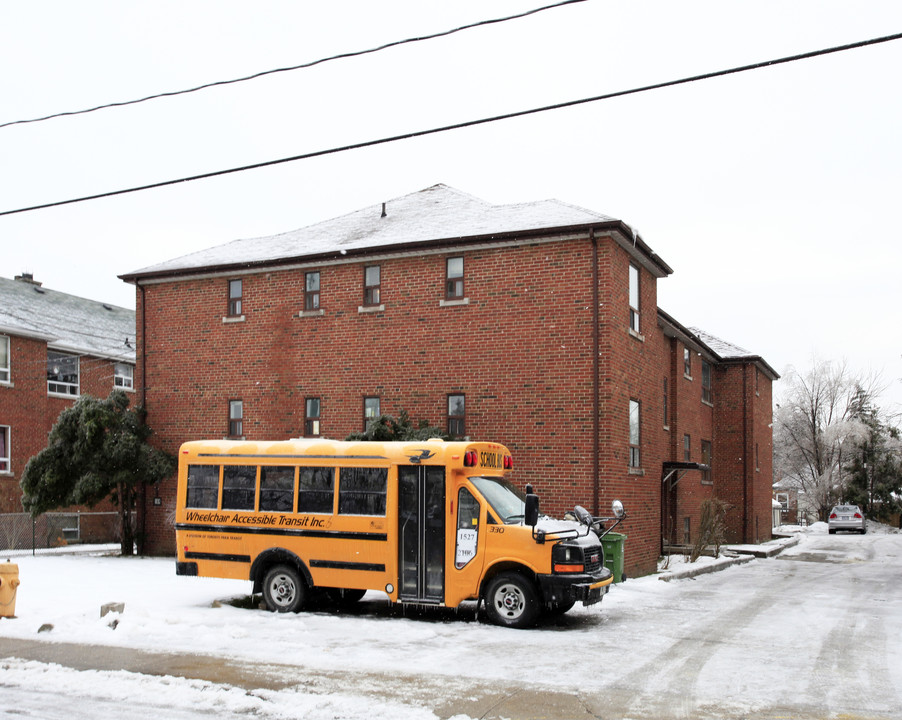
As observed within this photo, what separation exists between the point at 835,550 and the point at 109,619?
29.6 metres

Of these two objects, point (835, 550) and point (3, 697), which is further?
point (835, 550)

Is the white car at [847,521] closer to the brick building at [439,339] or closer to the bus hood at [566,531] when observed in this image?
the brick building at [439,339]

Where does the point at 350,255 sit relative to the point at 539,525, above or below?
above

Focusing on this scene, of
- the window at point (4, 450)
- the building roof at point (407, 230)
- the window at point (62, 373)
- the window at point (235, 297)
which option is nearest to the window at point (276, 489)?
the building roof at point (407, 230)

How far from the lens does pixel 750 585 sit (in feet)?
63.1

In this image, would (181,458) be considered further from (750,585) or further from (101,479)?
(750,585)

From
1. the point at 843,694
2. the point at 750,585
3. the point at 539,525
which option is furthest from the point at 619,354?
the point at 843,694

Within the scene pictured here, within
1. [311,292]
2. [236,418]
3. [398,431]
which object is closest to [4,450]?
[236,418]

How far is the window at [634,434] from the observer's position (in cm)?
2078

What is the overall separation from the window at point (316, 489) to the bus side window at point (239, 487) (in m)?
0.82

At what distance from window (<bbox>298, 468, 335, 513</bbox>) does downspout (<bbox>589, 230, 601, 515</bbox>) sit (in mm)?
6866

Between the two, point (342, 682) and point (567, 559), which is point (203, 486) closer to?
point (567, 559)

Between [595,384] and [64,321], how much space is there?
24986 mm

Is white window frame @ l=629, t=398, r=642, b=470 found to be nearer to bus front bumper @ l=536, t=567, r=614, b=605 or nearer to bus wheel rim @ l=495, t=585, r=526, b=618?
bus front bumper @ l=536, t=567, r=614, b=605
